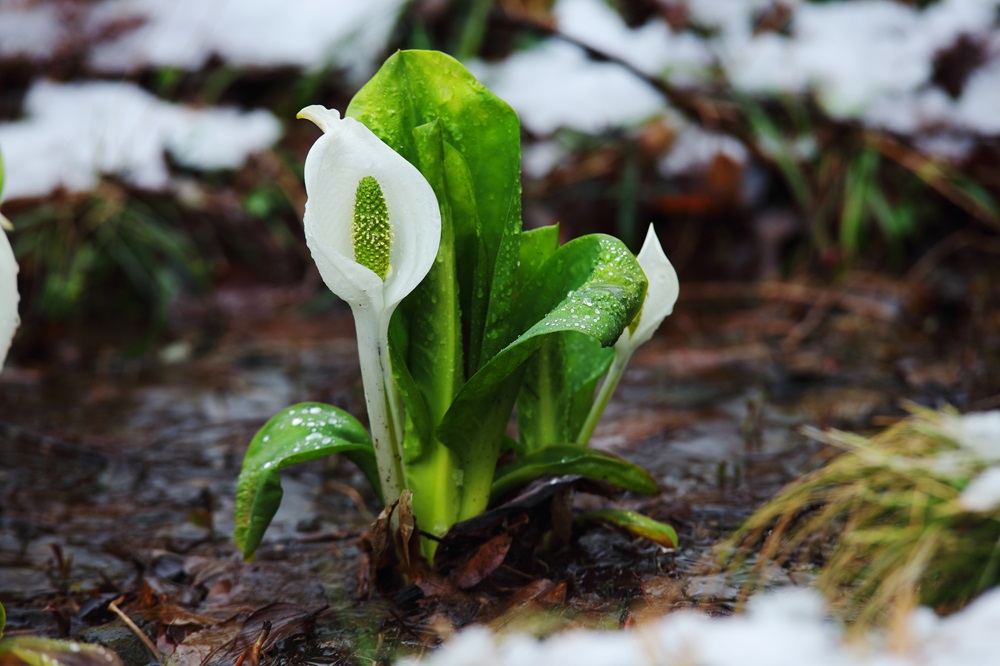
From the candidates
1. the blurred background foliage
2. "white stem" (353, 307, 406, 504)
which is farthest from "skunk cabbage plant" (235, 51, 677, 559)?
the blurred background foliage

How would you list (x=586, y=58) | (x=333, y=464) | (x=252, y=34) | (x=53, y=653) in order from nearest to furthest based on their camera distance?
(x=53, y=653)
(x=333, y=464)
(x=586, y=58)
(x=252, y=34)

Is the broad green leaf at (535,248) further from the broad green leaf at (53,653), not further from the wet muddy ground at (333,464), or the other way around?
the broad green leaf at (53,653)

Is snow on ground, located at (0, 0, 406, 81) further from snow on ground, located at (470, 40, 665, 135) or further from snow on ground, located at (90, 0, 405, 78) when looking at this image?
snow on ground, located at (470, 40, 665, 135)

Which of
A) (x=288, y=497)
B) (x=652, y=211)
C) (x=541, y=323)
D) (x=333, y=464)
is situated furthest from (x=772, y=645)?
(x=652, y=211)

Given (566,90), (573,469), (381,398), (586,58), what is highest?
(586,58)

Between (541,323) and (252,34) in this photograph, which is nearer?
(541,323)

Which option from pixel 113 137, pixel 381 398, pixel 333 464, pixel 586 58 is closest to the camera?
pixel 381 398

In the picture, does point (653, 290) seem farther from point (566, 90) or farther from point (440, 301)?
point (566, 90)

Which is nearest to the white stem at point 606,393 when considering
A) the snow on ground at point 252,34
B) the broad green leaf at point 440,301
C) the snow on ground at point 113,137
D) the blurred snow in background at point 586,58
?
the broad green leaf at point 440,301
